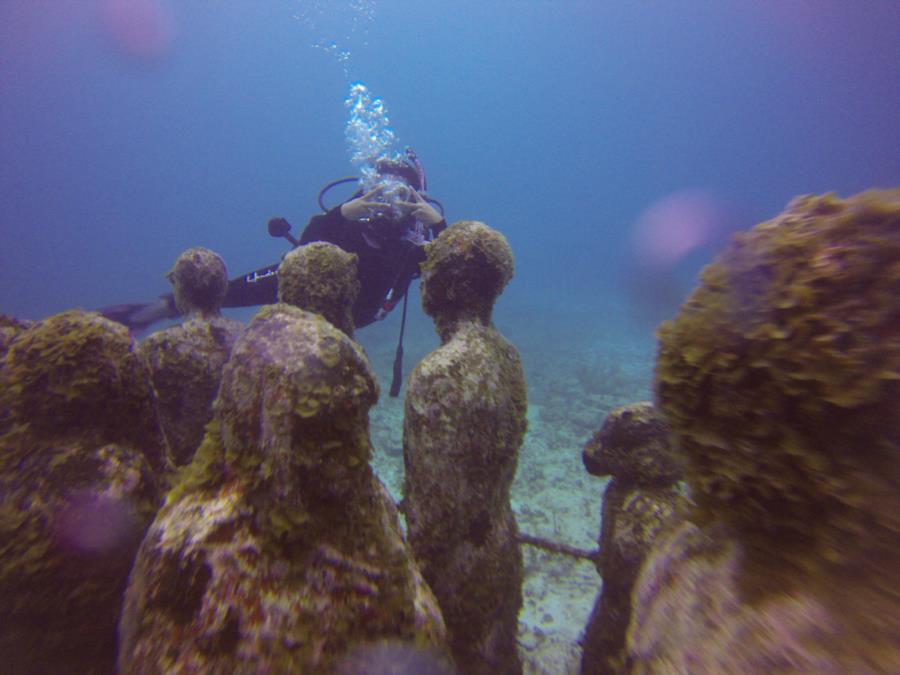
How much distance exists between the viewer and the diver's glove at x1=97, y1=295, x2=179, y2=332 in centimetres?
662

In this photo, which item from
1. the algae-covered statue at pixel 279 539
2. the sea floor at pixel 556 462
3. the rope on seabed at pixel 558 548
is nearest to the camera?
the algae-covered statue at pixel 279 539

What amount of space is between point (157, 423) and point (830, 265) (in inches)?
129

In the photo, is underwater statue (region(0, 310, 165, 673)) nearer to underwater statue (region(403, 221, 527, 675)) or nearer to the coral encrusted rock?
the coral encrusted rock

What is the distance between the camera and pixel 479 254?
3.39 meters

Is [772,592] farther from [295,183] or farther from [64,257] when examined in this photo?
[295,183]

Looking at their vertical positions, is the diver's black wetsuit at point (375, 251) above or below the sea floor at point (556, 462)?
above

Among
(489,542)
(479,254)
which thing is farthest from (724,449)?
(479,254)

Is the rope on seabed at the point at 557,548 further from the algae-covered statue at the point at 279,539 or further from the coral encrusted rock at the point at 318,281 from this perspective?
the coral encrusted rock at the point at 318,281

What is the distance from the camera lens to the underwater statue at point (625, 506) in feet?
9.58

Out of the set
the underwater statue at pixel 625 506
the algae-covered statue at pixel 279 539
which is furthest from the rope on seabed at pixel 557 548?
the algae-covered statue at pixel 279 539

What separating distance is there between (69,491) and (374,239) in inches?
180

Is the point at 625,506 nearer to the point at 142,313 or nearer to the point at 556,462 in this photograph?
the point at 142,313

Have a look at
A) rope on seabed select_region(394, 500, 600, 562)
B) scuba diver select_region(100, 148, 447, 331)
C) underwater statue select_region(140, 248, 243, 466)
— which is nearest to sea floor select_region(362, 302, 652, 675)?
rope on seabed select_region(394, 500, 600, 562)

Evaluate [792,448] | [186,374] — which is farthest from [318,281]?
[792,448]
